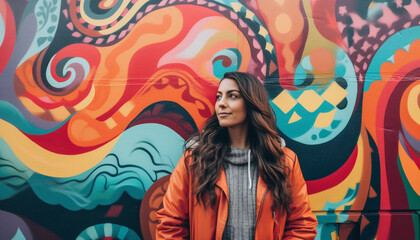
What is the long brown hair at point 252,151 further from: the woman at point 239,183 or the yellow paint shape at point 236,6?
the yellow paint shape at point 236,6

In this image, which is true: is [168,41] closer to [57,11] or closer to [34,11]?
[57,11]

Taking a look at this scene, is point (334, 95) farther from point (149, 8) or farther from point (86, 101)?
point (86, 101)

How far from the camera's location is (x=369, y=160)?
96.3 inches

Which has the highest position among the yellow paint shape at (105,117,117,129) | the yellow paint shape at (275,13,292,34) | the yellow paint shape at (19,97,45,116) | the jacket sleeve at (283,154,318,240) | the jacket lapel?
the yellow paint shape at (275,13,292,34)

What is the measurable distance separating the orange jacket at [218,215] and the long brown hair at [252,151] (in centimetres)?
5

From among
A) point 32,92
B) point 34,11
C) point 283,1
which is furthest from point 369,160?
point 34,11

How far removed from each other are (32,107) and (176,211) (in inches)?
61.8

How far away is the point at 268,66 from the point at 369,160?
116 cm

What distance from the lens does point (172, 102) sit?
8.06 feet

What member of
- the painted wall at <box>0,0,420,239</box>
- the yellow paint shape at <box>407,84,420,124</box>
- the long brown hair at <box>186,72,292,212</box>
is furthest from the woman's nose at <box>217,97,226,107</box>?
the yellow paint shape at <box>407,84,420,124</box>

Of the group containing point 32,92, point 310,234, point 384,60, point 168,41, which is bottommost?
point 310,234

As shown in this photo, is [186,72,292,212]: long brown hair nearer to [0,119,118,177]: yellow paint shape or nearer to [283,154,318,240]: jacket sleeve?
[283,154,318,240]: jacket sleeve

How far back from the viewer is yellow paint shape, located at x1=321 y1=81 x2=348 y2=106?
→ 8.06 feet

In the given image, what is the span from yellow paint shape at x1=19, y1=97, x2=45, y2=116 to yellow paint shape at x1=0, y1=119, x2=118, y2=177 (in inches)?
7.9
